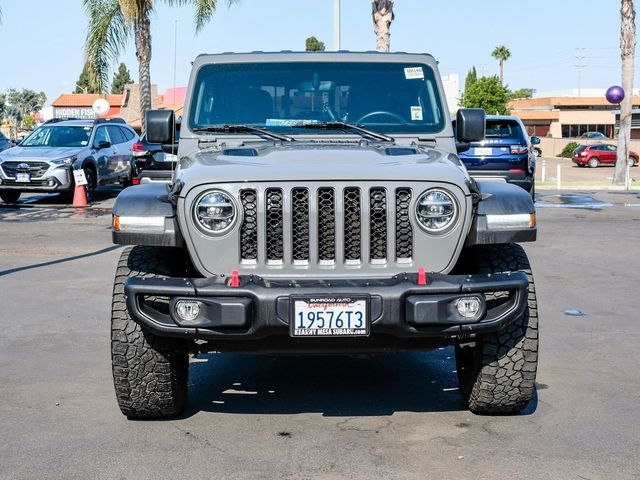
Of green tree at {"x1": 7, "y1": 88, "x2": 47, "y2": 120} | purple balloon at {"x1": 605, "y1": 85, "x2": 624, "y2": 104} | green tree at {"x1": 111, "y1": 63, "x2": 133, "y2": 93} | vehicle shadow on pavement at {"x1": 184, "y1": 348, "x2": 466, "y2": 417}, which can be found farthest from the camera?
green tree at {"x1": 7, "y1": 88, "x2": 47, "y2": 120}

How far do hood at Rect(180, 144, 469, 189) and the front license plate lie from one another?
2.14 ft

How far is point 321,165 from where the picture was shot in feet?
16.4

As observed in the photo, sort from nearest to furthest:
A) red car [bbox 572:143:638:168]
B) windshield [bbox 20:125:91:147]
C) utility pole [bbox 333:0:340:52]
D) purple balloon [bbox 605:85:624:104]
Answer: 1. windshield [bbox 20:125:91:147]
2. utility pole [bbox 333:0:340:52]
3. purple balloon [bbox 605:85:624:104]
4. red car [bbox 572:143:638:168]

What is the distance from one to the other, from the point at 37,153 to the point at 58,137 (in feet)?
4.39

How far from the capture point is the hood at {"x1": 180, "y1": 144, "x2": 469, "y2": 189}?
484 cm

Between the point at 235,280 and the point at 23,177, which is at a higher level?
the point at 23,177

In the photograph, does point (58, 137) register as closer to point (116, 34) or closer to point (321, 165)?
point (116, 34)

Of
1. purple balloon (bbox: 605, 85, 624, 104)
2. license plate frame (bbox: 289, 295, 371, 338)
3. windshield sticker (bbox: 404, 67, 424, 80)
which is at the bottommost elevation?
license plate frame (bbox: 289, 295, 371, 338)

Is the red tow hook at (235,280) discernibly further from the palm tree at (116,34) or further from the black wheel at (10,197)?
the palm tree at (116,34)

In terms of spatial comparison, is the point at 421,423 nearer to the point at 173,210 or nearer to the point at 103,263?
the point at 173,210

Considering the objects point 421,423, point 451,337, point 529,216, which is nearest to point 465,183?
point 529,216

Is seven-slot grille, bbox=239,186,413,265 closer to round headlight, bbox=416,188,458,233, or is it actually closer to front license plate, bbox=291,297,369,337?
round headlight, bbox=416,188,458,233

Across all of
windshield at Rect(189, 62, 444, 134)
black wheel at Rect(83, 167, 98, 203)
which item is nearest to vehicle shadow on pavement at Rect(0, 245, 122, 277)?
windshield at Rect(189, 62, 444, 134)

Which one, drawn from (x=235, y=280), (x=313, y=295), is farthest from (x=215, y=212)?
(x=313, y=295)
